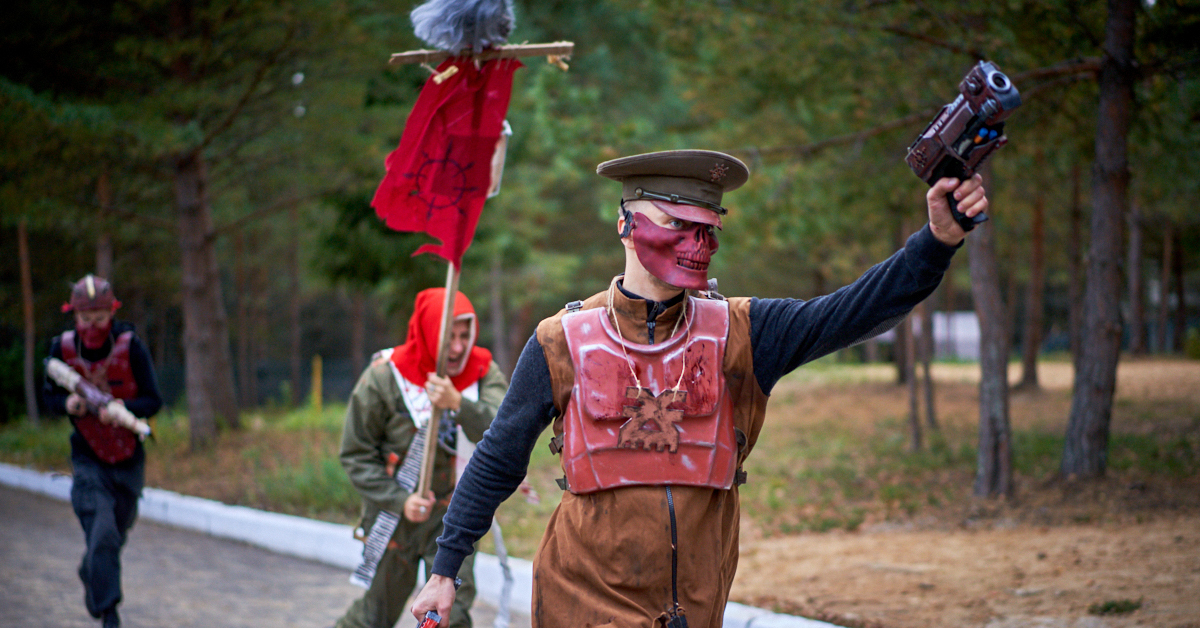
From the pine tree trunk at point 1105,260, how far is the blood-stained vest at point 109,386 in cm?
753

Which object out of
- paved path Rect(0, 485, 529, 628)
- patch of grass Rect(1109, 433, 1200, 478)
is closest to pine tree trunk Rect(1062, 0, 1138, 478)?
patch of grass Rect(1109, 433, 1200, 478)

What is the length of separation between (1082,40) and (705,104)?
8.17m

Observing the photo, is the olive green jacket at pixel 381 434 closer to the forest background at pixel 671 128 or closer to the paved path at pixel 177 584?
the paved path at pixel 177 584

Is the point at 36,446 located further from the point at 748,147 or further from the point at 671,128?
the point at 748,147

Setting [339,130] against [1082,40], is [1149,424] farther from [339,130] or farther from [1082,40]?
[339,130]

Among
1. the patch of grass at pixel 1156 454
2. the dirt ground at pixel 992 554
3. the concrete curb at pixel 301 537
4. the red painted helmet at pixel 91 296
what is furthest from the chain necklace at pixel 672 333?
the patch of grass at pixel 1156 454

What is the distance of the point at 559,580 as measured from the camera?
278cm

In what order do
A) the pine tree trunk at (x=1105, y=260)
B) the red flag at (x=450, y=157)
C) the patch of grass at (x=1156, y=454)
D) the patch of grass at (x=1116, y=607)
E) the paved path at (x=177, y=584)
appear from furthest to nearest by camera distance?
the patch of grass at (x=1156, y=454)
the pine tree trunk at (x=1105, y=260)
the paved path at (x=177, y=584)
the patch of grass at (x=1116, y=607)
the red flag at (x=450, y=157)

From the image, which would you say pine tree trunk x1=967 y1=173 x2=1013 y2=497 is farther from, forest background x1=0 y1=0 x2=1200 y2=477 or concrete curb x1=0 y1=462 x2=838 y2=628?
concrete curb x1=0 y1=462 x2=838 y2=628

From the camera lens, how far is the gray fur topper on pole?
319 cm

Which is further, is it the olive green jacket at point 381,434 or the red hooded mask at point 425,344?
the red hooded mask at point 425,344

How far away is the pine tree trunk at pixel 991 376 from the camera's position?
9023 millimetres

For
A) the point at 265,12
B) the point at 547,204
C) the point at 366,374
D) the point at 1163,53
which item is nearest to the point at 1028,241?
the point at 547,204

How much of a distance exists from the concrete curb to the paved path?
4.6 inches
